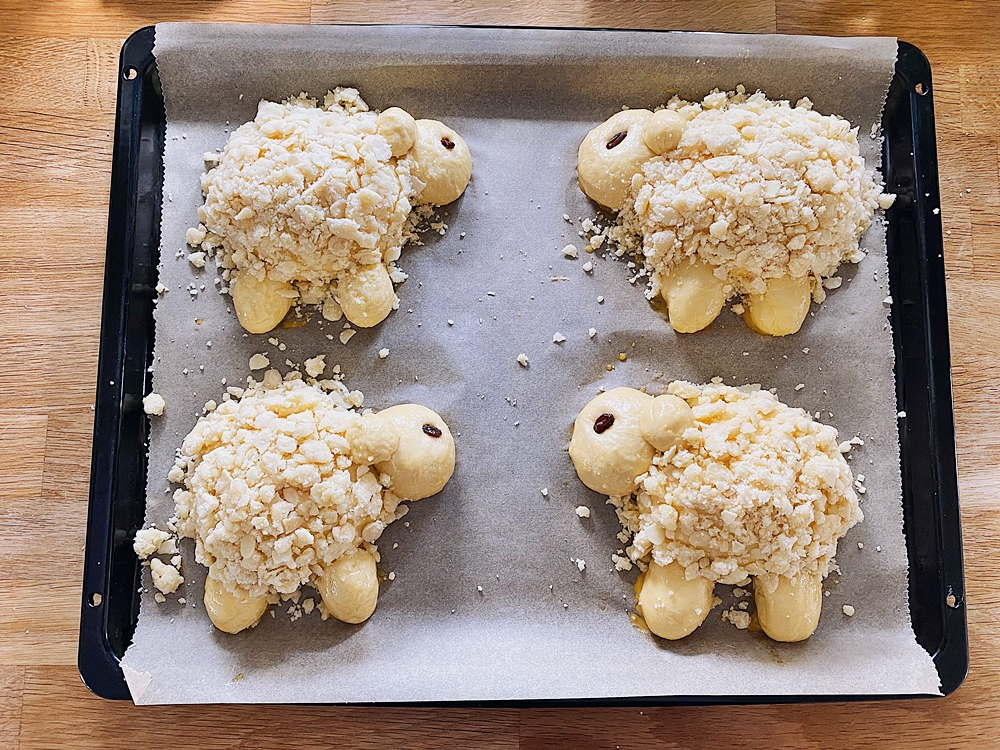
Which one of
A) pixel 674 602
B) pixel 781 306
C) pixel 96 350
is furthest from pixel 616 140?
pixel 96 350

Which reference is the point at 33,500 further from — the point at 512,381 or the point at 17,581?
the point at 512,381

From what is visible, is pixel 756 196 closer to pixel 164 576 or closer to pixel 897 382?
pixel 897 382

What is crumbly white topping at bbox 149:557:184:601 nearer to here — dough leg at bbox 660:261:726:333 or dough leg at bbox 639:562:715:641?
dough leg at bbox 639:562:715:641

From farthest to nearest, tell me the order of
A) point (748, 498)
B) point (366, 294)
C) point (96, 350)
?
point (96, 350) < point (366, 294) < point (748, 498)

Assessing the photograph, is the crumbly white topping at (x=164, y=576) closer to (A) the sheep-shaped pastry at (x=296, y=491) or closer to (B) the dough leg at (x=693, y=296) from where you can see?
(A) the sheep-shaped pastry at (x=296, y=491)

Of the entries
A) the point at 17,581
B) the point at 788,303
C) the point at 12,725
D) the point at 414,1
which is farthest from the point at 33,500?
the point at 788,303

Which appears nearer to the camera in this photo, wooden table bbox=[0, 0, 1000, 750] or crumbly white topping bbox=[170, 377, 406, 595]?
crumbly white topping bbox=[170, 377, 406, 595]

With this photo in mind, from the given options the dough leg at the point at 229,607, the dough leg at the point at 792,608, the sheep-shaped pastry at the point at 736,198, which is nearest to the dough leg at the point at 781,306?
the sheep-shaped pastry at the point at 736,198

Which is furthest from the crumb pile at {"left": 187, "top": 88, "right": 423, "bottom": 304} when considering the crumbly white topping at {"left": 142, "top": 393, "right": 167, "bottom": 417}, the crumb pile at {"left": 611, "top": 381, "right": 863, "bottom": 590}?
the crumb pile at {"left": 611, "top": 381, "right": 863, "bottom": 590}
